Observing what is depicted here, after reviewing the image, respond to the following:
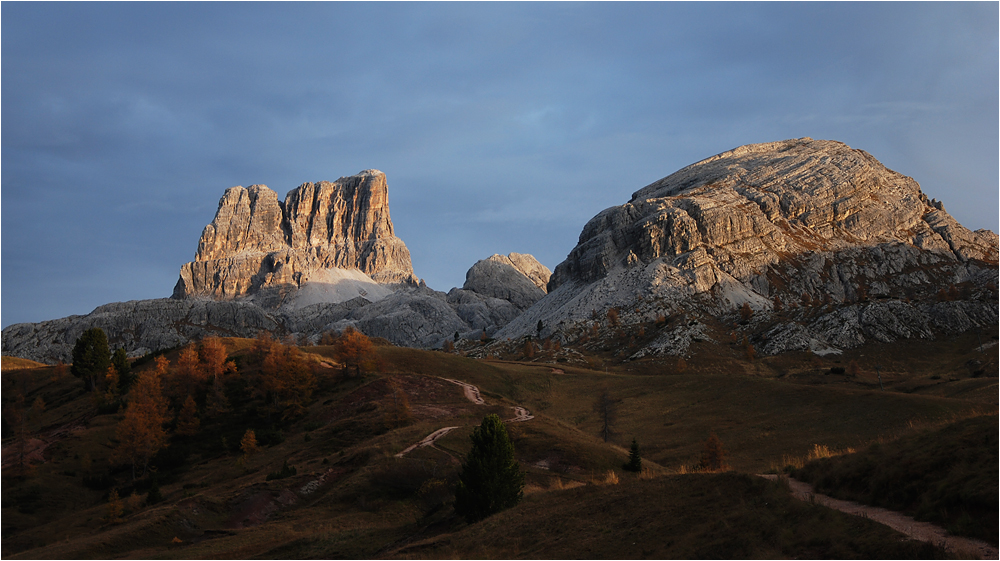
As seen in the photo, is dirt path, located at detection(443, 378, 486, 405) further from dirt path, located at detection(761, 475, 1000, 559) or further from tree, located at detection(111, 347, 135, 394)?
dirt path, located at detection(761, 475, 1000, 559)

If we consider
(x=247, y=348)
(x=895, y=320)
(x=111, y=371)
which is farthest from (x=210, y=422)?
(x=895, y=320)

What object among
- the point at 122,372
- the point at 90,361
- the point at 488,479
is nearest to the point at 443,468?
the point at 488,479

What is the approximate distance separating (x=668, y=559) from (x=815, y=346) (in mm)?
150077

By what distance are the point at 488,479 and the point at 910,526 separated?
20.1m

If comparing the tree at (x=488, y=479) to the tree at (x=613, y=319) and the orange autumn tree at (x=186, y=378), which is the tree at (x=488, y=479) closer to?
the orange autumn tree at (x=186, y=378)

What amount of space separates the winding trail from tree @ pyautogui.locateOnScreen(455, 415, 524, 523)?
703 inches

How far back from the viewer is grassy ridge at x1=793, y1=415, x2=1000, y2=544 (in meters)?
16.8

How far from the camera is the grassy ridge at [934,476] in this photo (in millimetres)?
16797

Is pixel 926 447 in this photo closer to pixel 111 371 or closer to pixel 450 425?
pixel 450 425

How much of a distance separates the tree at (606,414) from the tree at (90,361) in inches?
3256

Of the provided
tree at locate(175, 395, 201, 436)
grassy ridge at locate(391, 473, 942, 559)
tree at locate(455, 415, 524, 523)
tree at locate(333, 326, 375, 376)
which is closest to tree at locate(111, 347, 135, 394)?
tree at locate(175, 395, 201, 436)

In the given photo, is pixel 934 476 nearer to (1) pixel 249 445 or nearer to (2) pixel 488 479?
(2) pixel 488 479

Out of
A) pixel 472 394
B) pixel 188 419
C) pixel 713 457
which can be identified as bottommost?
pixel 713 457

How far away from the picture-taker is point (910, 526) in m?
17.5
